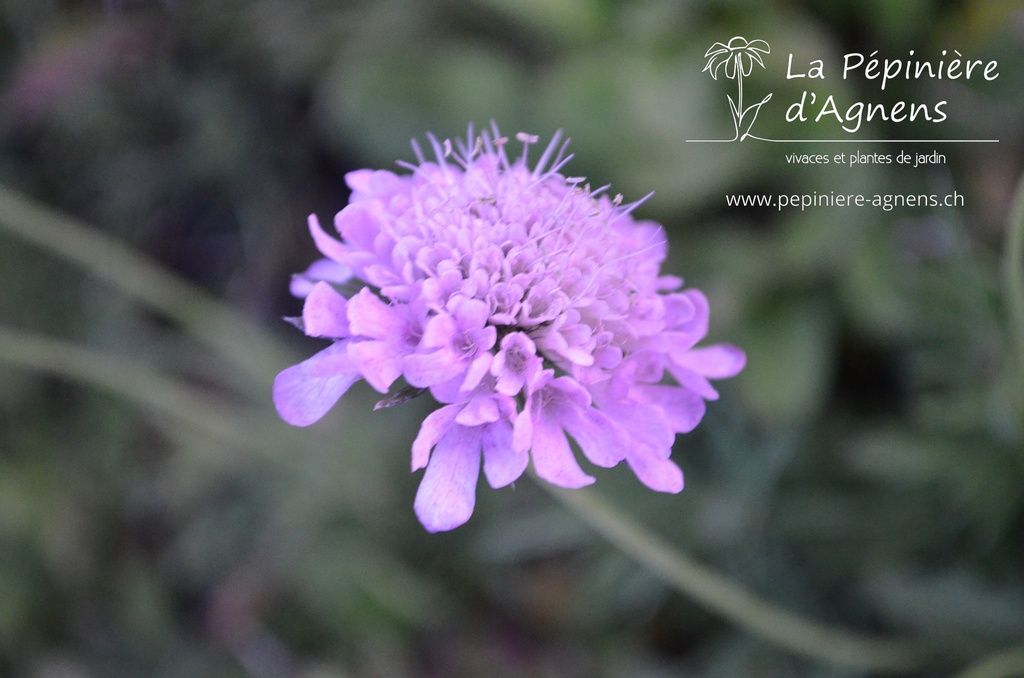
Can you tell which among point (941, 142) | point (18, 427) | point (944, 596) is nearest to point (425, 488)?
point (944, 596)

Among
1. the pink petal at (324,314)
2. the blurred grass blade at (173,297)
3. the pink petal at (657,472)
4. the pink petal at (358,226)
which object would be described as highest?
the blurred grass blade at (173,297)

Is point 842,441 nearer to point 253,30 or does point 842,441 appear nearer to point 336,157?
point 336,157

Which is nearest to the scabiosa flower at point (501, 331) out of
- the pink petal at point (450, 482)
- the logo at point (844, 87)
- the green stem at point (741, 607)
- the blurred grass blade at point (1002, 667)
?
the pink petal at point (450, 482)

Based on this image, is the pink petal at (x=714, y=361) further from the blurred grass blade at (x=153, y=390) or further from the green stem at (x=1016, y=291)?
the blurred grass blade at (x=153, y=390)

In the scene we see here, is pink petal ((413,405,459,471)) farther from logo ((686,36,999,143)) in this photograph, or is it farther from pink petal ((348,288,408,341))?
logo ((686,36,999,143))

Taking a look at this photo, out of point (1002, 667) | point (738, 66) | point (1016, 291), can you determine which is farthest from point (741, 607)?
point (738, 66)

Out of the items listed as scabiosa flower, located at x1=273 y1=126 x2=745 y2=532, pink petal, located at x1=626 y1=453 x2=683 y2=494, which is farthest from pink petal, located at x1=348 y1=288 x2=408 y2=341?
pink petal, located at x1=626 y1=453 x2=683 y2=494
